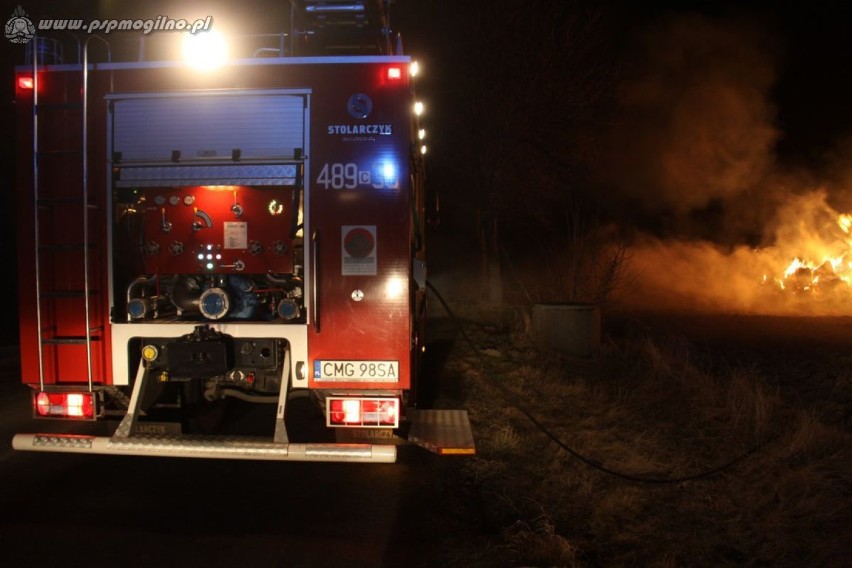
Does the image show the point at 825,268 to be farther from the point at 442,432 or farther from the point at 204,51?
the point at 204,51

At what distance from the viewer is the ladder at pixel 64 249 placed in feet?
14.9

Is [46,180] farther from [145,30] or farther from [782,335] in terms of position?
[782,335]

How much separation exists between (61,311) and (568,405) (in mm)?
5434

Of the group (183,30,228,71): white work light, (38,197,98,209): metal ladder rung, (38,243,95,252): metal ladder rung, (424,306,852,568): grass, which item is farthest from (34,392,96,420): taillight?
(424,306,852,568): grass

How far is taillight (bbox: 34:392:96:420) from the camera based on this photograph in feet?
15.0

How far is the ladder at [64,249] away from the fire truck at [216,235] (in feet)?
0.04

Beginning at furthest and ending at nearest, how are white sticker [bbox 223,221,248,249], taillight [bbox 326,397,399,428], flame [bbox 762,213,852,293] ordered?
flame [bbox 762,213,852,293]
white sticker [bbox 223,221,248,249]
taillight [bbox 326,397,399,428]

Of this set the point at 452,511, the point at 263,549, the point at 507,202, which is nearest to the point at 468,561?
the point at 452,511

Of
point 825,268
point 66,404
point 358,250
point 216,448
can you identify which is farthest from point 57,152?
point 825,268

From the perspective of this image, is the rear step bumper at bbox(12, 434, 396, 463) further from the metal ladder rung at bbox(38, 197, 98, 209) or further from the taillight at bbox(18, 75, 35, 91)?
the taillight at bbox(18, 75, 35, 91)

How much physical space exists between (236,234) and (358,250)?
1.03 meters

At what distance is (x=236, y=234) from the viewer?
479 cm

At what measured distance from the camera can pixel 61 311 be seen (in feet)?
15.1

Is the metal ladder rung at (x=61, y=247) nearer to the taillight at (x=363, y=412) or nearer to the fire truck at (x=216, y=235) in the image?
the fire truck at (x=216, y=235)
